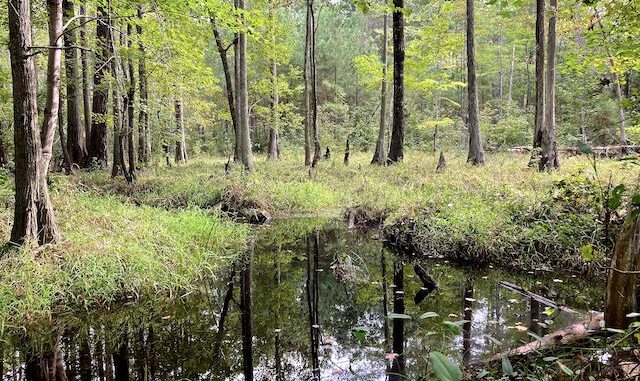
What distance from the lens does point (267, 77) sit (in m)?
20.8

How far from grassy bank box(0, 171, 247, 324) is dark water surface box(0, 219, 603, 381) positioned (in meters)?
0.26

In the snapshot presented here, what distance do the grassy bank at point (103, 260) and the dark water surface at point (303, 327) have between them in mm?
260

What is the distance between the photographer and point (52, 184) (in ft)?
24.6

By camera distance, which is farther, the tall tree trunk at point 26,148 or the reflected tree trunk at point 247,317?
the tall tree trunk at point 26,148

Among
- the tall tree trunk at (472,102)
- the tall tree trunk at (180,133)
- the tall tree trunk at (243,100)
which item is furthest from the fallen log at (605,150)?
the tall tree trunk at (180,133)

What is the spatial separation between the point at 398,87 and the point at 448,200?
6935 mm

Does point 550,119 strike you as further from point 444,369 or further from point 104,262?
point 444,369

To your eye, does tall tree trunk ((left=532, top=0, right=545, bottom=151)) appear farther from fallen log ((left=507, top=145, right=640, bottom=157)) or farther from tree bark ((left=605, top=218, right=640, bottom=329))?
tree bark ((left=605, top=218, right=640, bottom=329))

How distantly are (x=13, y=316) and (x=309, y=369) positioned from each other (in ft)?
9.54

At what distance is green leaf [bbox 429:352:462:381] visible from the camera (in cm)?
151

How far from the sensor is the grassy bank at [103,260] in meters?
4.47

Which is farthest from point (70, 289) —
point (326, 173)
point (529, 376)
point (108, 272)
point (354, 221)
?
point (326, 173)

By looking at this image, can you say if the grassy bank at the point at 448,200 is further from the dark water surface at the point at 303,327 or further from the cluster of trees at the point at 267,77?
the cluster of trees at the point at 267,77

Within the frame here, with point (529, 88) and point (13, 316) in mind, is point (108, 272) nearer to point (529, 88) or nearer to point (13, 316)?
point (13, 316)
